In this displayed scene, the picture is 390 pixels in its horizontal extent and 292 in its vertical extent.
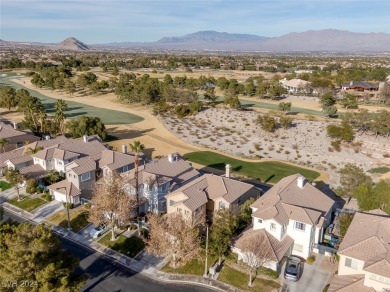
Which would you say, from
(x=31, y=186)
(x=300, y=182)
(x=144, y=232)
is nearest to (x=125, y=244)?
(x=144, y=232)

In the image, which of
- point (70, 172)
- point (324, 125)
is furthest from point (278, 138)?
point (70, 172)

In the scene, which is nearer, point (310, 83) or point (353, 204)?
point (353, 204)

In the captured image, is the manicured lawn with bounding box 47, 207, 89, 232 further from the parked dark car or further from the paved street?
the parked dark car

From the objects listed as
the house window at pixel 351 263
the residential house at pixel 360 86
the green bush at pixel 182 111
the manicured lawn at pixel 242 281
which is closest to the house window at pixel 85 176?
the manicured lawn at pixel 242 281

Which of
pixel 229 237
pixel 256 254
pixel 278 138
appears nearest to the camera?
pixel 256 254

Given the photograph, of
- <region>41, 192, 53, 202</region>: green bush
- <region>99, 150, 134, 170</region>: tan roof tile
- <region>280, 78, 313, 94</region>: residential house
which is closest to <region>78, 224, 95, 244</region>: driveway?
<region>41, 192, 53, 202</region>: green bush

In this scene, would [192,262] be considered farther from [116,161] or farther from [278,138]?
[278,138]

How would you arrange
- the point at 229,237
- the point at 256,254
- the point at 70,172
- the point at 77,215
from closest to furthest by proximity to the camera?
the point at 256,254, the point at 229,237, the point at 77,215, the point at 70,172
